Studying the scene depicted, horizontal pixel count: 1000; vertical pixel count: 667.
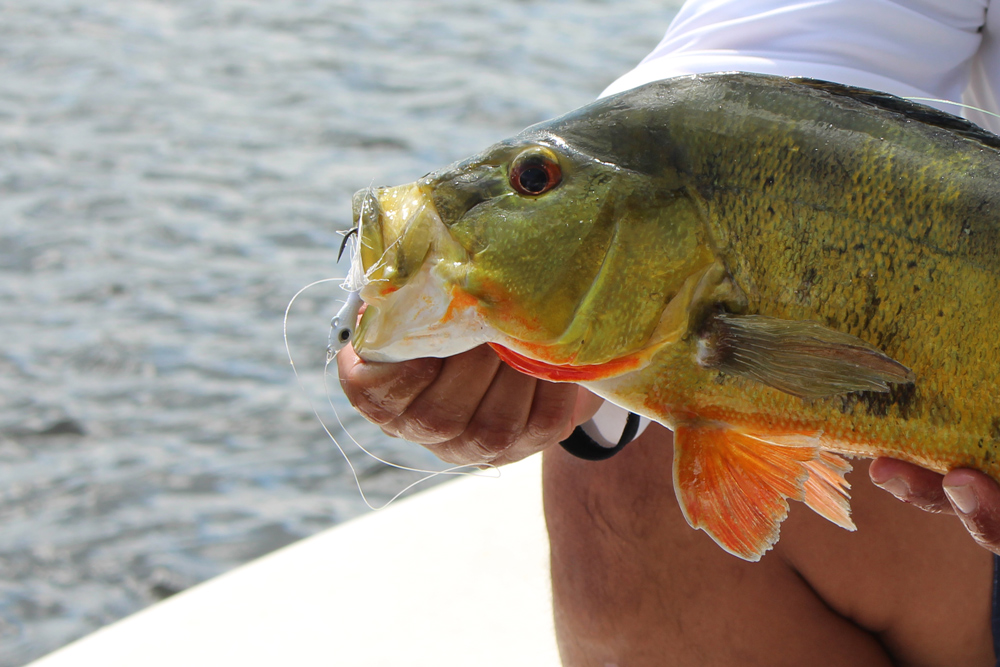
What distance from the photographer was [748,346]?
1.48 meters

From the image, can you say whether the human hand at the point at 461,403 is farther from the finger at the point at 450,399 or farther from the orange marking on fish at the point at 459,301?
the orange marking on fish at the point at 459,301

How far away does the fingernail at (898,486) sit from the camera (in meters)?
1.73

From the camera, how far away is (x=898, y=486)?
1.74m

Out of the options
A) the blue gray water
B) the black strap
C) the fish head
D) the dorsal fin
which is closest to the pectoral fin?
the fish head

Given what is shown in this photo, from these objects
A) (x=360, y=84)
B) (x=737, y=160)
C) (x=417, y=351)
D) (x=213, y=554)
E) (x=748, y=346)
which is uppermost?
(x=737, y=160)

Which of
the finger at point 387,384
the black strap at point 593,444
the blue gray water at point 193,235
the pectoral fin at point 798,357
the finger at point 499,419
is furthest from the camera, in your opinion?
the blue gray water at point 193,235

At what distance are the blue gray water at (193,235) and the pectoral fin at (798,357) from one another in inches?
161

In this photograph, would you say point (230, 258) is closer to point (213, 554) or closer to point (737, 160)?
point (213, 554)

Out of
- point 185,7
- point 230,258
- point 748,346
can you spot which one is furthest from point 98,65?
point 748,346

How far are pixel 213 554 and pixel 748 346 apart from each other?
168 inches

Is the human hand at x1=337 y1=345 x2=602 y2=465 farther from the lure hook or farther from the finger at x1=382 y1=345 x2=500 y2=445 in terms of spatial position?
the lure hook

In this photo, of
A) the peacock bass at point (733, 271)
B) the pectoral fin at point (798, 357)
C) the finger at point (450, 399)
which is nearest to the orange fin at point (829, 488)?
the peacock bass at point (733, 271)

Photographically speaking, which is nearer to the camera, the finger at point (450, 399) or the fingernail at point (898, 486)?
the fingernail at point (898, 486)

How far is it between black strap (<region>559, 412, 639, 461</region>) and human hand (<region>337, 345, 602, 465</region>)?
0.20m
